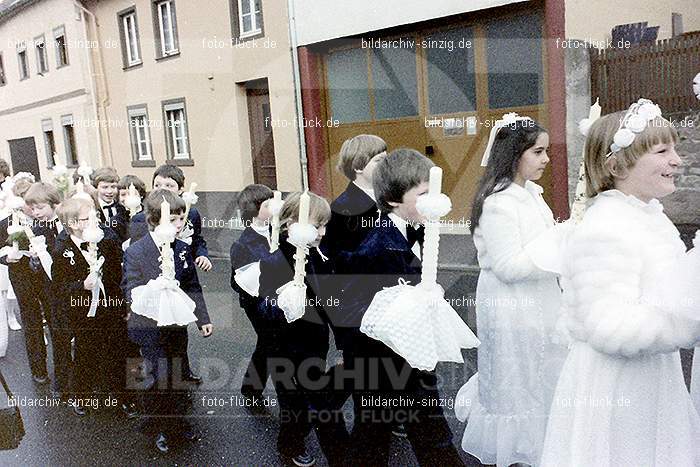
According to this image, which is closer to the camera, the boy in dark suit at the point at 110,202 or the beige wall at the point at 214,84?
the boy in dark suit at the point at 110,202

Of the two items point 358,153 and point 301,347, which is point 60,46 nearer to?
point 358,153

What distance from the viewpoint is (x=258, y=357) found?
13.9 feet

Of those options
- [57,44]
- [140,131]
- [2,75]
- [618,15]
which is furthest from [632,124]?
[2,75]

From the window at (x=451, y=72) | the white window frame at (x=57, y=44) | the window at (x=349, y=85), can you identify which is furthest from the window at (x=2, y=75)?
the window at (x=451, y=72)

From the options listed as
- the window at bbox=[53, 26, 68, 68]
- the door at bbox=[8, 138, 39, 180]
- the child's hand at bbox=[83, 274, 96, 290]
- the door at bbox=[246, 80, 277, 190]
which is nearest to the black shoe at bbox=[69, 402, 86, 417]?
the child's hand at bbox=[83, 274, 96, 290]

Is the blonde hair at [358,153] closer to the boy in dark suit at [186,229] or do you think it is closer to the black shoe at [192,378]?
the boy in dark suit at [186,229]

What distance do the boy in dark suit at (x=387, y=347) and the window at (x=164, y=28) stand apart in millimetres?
13910

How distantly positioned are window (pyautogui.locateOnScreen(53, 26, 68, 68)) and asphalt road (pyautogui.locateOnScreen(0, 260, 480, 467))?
16.3 m

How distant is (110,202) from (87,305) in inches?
50.0

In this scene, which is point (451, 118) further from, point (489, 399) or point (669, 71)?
point (489, 399)

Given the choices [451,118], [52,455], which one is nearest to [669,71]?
[451,118]

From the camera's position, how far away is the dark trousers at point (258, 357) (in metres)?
3.87

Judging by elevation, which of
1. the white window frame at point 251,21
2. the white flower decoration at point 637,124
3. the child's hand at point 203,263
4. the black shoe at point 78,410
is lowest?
the black shoe at point 78,410

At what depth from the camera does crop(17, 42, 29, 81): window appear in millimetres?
22453
